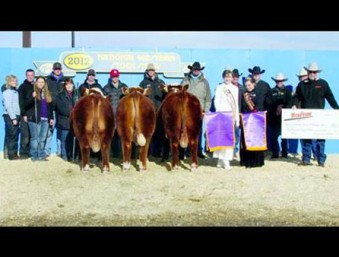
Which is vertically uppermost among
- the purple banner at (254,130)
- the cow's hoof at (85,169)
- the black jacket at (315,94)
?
the black jacket at (315,94)

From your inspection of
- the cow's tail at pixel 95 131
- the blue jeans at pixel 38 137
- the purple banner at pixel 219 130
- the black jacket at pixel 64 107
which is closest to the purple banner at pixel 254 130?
the purple banner at pixel 219 130

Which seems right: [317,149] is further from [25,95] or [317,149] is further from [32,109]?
Answer: [25,95]

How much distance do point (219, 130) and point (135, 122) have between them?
64.8 inches

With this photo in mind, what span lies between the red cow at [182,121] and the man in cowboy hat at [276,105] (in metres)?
2.33

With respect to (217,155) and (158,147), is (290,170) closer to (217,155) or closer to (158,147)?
(217,155)

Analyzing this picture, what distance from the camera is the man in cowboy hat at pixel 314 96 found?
32.6 feet

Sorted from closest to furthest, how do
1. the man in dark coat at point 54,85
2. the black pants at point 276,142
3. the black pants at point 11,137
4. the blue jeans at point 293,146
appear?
the man in dark coat at point 54,85
the black pants at point 11,137
the black pants at point 276,142
the blue jeans at point 293,146

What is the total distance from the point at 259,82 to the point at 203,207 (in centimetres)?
502

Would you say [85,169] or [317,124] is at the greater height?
[317,124]

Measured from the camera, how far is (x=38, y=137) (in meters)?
10.8

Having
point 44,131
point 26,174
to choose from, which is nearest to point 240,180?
point 26,174

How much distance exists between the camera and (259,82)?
11.3 metres

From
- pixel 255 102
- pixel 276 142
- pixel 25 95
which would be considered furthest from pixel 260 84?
pixel 25 95

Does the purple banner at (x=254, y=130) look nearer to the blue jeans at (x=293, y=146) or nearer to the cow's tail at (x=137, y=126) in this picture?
the cow's tail at (x=137, y=126)
